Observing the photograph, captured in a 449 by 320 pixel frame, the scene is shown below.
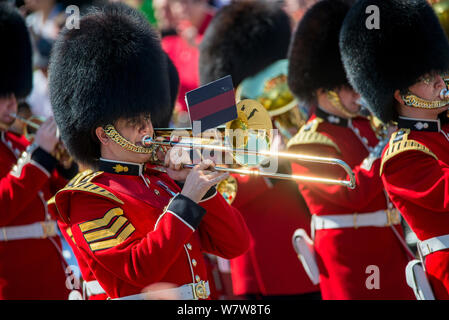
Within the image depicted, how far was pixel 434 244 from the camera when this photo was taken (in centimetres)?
326

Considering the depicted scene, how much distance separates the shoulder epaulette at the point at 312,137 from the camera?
A: 4152mm

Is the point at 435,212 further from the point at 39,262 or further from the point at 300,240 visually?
the point at 39,262

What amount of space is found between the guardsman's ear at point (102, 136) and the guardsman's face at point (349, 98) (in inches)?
69.3

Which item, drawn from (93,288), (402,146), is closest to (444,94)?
(402,146)

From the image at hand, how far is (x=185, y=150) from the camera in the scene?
10.5ft

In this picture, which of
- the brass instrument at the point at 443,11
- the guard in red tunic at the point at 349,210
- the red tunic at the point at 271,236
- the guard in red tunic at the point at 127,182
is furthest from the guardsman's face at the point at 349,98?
the guard in red tunic at the point at 127,182

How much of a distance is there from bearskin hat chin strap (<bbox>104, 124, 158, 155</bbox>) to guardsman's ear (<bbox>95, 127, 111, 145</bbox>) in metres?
0.02

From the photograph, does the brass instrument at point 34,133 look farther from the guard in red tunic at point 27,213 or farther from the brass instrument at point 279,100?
the brass instrument at point 279,100

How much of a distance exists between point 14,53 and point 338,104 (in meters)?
2.07

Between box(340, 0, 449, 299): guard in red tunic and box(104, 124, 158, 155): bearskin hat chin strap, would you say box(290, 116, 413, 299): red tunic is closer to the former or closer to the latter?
box(340, 0, 449, 299): guard in red tunic

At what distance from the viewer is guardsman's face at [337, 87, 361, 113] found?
433 centimetres

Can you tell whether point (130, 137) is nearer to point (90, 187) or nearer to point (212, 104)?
point (90, 187)

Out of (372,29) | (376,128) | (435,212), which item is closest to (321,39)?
(376,128)
